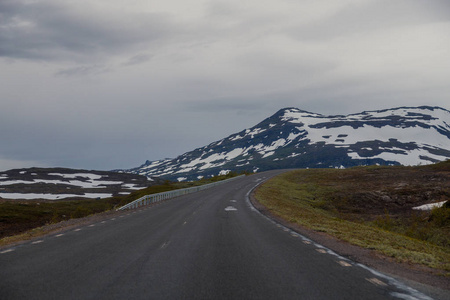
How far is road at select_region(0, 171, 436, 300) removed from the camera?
22.6ft

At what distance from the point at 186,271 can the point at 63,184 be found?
461ft

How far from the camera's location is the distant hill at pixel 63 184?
10881 cm

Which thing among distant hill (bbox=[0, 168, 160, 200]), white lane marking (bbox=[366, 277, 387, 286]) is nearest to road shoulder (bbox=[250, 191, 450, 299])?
white lane marking (bbox=[366, 277, 387, 286])

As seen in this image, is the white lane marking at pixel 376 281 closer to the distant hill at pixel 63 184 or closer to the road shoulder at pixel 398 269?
the road shoulder at pixel 398 269

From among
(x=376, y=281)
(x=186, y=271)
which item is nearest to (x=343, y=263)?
(x=376, y=281)

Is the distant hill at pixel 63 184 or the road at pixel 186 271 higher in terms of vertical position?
the distant hill at pixel 63 184

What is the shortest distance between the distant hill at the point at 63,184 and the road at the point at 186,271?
312ft

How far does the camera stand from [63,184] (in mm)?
138125

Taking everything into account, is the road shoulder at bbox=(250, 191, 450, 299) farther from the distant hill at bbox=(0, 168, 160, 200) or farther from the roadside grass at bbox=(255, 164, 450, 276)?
the distant hill at bbox=(0, 168, 160, 200)

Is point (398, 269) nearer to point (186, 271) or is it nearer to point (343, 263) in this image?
point (343, 263)

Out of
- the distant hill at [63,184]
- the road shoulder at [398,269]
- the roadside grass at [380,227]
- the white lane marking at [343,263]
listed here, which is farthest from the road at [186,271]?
the distant hill at [63,184]

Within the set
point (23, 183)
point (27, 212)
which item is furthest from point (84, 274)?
point (23, 183)

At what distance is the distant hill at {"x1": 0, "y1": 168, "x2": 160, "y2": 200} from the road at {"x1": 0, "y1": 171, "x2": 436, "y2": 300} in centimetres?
9523

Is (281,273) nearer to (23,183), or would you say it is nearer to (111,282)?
(111,282)
